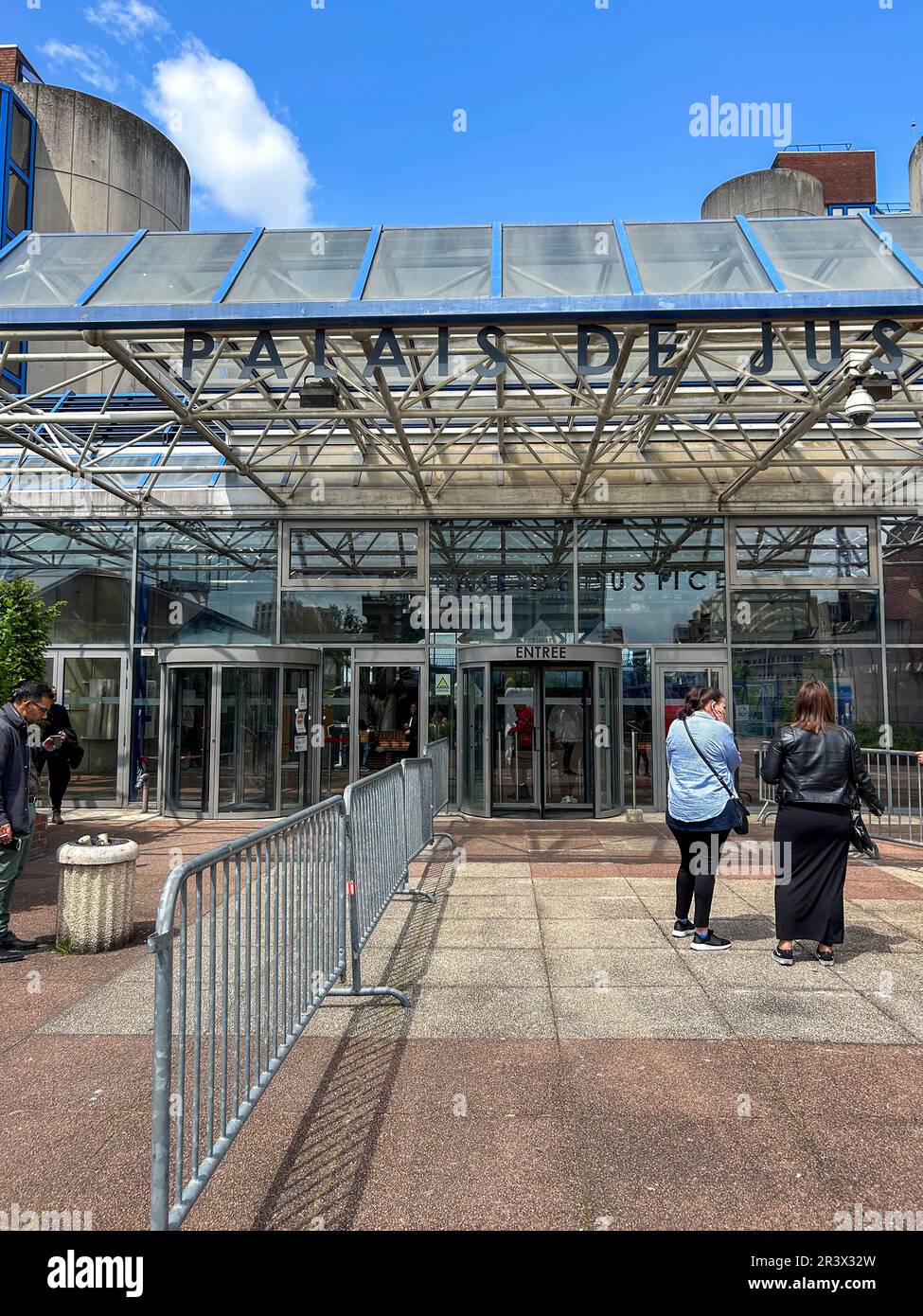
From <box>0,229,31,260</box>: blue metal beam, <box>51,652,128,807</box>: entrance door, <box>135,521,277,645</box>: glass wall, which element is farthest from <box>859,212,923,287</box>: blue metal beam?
<box>51,652,128,807</box>: entrance door

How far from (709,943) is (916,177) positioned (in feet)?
117

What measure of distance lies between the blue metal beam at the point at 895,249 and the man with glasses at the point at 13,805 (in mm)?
8342

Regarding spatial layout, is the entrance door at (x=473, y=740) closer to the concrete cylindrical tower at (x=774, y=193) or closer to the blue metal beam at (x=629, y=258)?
the blue metal beam at (x=629, y=258)

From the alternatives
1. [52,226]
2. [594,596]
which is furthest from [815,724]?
[52,226]

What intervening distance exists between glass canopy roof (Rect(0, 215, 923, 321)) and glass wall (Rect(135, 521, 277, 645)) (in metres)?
5.68

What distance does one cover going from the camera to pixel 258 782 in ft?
41.0

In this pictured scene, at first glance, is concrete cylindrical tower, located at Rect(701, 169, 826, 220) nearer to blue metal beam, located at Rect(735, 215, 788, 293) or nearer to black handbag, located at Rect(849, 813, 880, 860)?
blue metal beam, located at Rect(735, 215, 788, 293)

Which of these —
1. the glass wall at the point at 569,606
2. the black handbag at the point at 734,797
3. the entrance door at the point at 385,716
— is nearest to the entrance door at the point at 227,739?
the glass wall at the point at 569,606

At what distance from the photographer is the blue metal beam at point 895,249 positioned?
7418 millimetres

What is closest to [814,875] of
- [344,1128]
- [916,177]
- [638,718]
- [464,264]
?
[344,1128]

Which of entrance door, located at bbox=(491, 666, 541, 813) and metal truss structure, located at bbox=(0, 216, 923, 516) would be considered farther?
entrance door, located at bbox=(491, 666, 541, 813)

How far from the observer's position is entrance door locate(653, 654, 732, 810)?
1348cm

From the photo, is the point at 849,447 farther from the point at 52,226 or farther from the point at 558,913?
the point at 52,226

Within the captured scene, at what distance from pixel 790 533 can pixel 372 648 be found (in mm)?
7405
